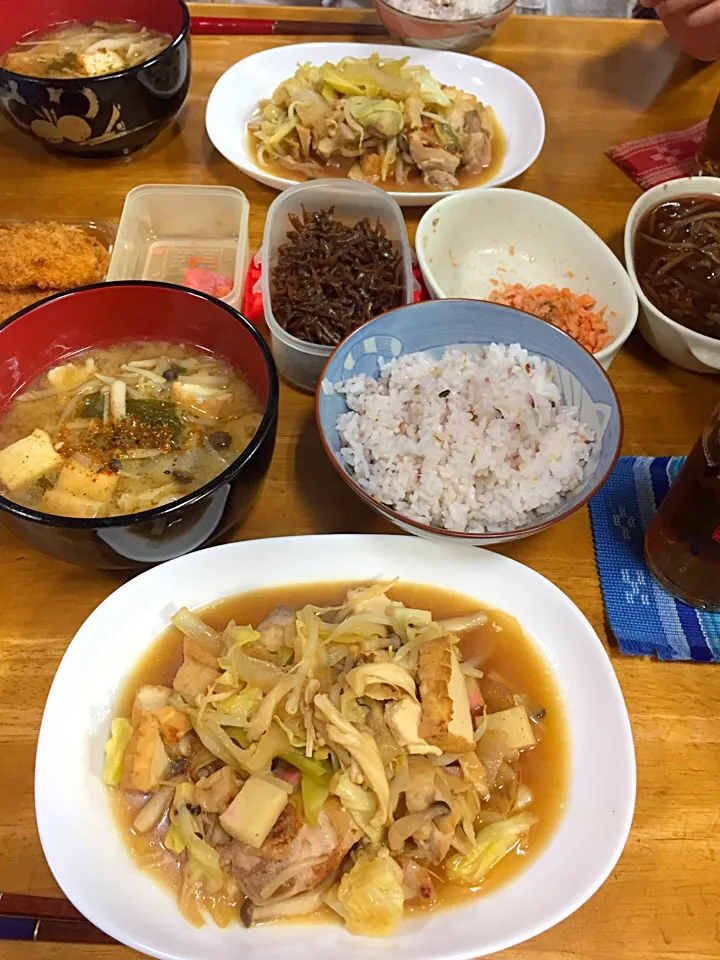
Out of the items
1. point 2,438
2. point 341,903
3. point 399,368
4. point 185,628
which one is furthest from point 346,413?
point 341,903

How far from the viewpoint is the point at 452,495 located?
148cm

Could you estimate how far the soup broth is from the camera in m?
2.20

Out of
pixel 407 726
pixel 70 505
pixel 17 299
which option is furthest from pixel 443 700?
pixel 17 299

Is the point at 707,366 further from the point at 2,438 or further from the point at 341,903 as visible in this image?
the point at 2,438

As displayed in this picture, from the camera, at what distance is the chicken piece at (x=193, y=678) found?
127 cm

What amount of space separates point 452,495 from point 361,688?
0.48 meters

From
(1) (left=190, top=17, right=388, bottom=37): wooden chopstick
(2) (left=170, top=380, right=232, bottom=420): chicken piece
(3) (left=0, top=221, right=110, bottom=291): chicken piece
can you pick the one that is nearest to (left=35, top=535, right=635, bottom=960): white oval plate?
(2) (left=170, top=380, right=232, bottom=420): chicken piece

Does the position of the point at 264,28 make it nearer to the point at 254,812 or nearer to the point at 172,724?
the point at 172,724

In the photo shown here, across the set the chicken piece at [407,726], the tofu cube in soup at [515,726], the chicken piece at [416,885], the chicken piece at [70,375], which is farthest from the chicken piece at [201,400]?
the chicken piece at [416,885]

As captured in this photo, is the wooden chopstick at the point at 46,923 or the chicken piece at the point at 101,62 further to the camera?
the chicken piece at the point at 101,62

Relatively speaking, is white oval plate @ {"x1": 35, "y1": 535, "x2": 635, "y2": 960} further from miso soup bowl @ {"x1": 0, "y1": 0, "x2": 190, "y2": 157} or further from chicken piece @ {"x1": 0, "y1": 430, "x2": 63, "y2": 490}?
miso soup bowl @ {"x1": 0, "y1": 0, "x2": 190, "y2": 157}

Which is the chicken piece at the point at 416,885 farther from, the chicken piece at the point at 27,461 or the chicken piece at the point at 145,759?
the chicken piece at the point at 27,461

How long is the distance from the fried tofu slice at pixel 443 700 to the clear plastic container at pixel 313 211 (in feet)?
2.68

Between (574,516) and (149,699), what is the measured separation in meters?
1.06
